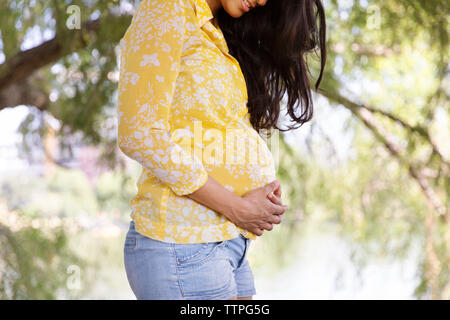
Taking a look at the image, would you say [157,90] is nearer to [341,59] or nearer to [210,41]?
[210,41]

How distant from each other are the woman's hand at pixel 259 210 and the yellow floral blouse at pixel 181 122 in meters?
0.01

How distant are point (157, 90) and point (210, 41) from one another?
0.17 metres

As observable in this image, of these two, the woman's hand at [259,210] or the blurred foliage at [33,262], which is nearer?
the woman's hand at [259,210]

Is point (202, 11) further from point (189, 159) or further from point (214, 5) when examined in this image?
point (189, 159)

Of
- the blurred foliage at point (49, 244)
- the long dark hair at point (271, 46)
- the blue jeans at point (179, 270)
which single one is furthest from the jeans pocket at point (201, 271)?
the blurred foliage at point (49, 244)

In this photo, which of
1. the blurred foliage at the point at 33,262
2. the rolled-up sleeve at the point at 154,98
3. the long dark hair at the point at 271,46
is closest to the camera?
the rolled-up sleeve at the point at 154,98

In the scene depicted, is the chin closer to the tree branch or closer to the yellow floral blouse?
the yellow floral blouse

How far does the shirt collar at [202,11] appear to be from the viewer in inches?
32.4

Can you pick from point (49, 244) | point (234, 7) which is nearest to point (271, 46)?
point (234, 7)

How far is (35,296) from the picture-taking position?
89.1 inches

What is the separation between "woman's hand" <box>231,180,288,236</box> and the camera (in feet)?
2.65

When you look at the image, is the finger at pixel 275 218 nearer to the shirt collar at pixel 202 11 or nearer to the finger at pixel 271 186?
the finger at pixel 271 186

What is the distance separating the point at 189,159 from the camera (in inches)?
29.5

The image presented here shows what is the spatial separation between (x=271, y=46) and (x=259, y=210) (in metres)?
0.36
